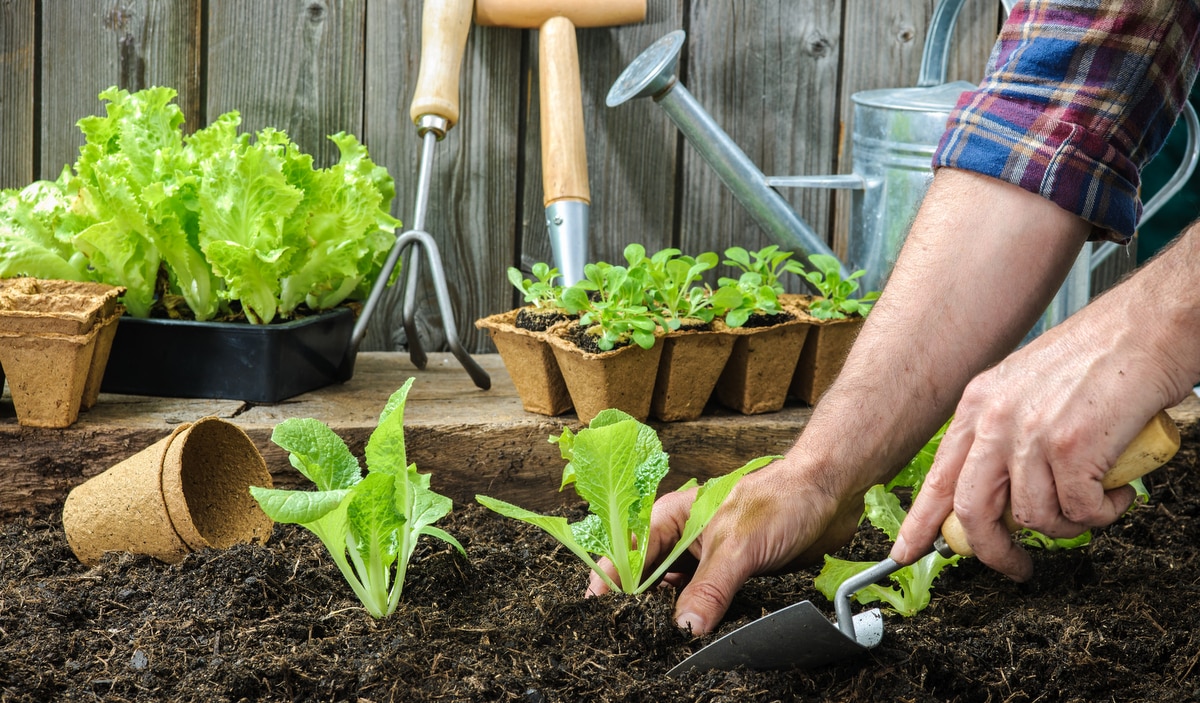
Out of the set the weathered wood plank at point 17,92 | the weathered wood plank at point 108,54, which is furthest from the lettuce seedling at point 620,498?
the weathered wood plank at point 17,92

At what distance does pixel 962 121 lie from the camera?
0.99 m

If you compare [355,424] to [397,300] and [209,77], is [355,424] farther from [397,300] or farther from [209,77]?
[209,77]

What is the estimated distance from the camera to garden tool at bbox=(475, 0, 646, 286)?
1545mm

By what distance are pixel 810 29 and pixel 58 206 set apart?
126 cm

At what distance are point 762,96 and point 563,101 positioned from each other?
43 centimetres

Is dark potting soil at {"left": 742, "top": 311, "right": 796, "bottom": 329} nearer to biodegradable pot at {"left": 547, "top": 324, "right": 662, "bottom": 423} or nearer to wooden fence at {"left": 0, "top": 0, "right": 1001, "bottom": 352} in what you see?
biodegradable pot at {"left": 547, "top": 324, "right": 662, "bottom": 423}

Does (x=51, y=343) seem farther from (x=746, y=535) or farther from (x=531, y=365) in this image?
(x=746, y=535)

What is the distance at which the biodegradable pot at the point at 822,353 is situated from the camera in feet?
4.66

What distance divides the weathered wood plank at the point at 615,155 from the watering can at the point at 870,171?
229 millimetres

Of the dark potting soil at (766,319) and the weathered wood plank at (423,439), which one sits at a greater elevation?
the dark potting soil at (766,319)

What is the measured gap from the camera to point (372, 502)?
943 mm

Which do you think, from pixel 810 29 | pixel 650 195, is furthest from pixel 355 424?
pixel 810 29

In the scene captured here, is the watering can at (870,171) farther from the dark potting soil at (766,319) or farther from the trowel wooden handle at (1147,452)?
the trowel wooden handle at (1147,452)

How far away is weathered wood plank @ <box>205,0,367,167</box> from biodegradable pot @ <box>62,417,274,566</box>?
0.77m
